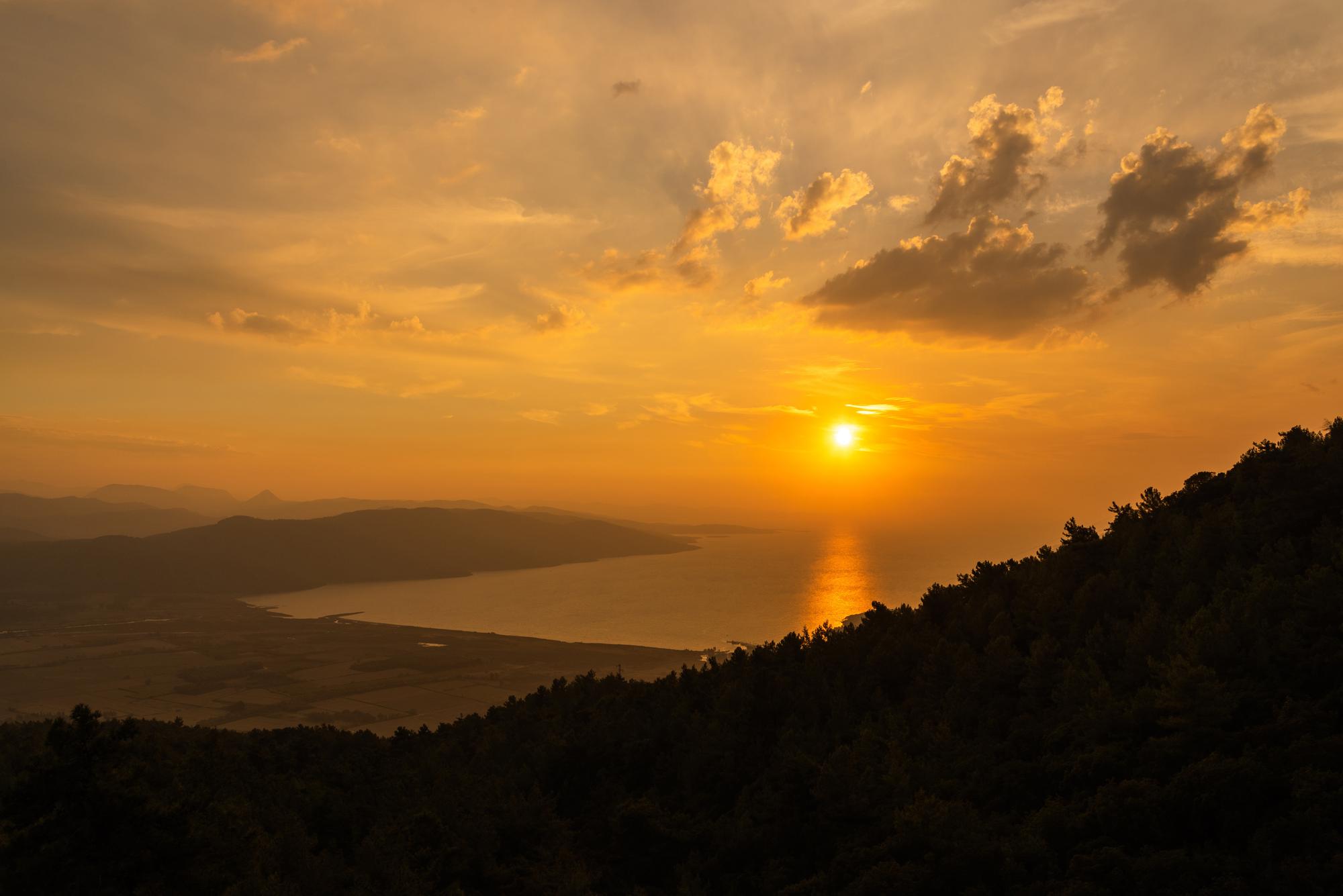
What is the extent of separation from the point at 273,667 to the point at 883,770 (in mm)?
121823

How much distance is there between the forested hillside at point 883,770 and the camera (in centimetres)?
1883

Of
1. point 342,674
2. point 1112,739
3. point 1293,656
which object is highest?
point 1293,656

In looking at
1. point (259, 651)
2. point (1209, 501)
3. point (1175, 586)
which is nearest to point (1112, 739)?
point (1175, 586)

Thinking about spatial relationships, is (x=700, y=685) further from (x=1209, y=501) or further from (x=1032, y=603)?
(x=1209, y=501)

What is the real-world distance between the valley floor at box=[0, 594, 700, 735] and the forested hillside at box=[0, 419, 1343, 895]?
56.9 meters

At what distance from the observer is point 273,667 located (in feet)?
391

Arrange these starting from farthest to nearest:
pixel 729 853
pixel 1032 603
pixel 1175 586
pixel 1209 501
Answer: pixel 1209 501, pixel 1032 603, pixel 1175 586, pixel 729 853

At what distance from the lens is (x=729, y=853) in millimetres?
24875

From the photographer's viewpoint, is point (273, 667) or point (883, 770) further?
point (273, 667)

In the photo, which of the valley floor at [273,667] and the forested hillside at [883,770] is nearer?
the forested hillside at [883,770]

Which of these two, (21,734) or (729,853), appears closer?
(729,853)

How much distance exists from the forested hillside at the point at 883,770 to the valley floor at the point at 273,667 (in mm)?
56867

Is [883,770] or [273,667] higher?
[883,770]

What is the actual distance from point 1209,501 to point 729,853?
39.8 m
